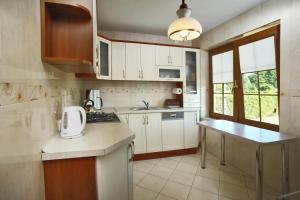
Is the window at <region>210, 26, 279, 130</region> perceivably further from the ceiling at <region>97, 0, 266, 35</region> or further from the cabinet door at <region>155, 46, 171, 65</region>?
the cabinet door at <region>155, 46, 171, 65</region>

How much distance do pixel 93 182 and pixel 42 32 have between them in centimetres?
92

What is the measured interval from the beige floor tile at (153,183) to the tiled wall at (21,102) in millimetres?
1425

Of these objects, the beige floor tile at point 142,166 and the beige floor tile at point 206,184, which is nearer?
the beige floor tile at point 206,184

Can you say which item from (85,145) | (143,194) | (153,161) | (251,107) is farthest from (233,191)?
(85,145)

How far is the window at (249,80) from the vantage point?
2111 mm

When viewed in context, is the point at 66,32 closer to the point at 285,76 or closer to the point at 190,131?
the point at 285,76

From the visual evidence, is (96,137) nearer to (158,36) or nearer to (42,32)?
(42,32)

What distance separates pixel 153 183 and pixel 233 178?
3.48 ft

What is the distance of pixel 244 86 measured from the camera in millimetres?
2564

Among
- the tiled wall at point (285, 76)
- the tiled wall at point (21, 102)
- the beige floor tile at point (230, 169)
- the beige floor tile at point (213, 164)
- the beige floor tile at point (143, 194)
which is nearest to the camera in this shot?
the tiled wall at point (21, 102)

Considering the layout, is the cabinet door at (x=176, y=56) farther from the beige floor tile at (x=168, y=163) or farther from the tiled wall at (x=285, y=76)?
the beige floor tile at (x=168, y=163)

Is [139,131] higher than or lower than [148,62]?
lower

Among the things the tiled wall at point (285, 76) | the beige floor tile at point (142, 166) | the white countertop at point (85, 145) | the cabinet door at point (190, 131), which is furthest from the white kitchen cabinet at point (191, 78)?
the white countertop at point (85, 145)

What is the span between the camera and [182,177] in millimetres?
2326
